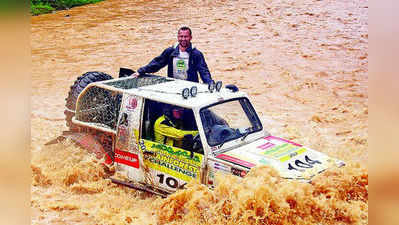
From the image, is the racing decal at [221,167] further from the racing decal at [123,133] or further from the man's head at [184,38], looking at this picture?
the man's head at [184,38]

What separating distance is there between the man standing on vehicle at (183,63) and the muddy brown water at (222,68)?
112 cm

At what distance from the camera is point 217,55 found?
933 centimetres

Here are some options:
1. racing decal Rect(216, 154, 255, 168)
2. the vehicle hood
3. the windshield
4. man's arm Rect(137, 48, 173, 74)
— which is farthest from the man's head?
racing decal Rect(216, 154, 255, 168)

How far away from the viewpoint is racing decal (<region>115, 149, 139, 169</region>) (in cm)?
617

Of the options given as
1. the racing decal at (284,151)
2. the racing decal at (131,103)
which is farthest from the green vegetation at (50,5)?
the racing decal at (284,151)

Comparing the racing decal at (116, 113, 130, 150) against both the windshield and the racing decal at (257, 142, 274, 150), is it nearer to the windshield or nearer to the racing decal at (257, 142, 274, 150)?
the windshield

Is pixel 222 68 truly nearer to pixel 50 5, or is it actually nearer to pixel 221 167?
pixel 50 5

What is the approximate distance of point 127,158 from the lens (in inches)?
246

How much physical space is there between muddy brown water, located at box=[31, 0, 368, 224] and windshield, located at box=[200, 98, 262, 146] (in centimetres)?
89

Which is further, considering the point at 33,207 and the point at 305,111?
the point at 305,111
